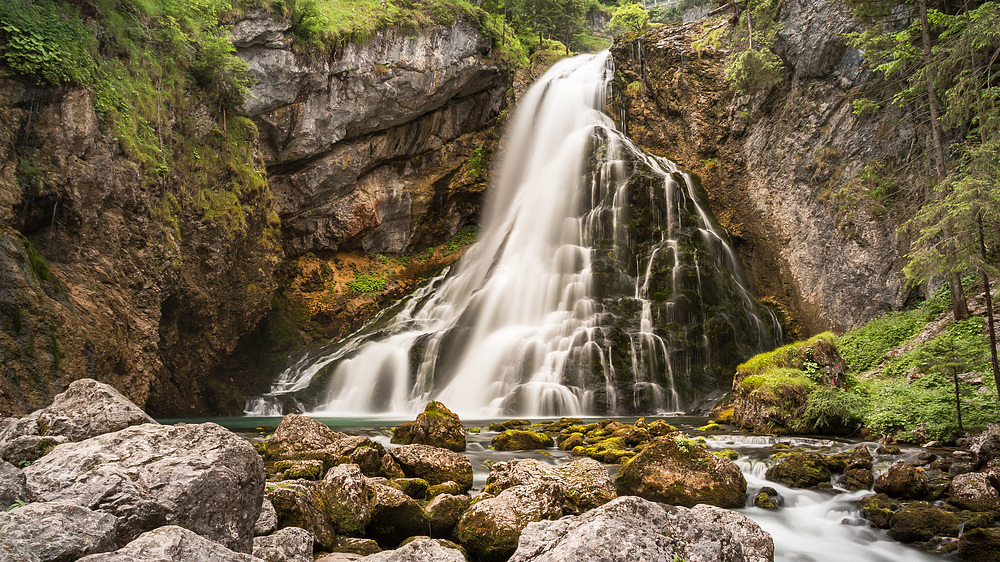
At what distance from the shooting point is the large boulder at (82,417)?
4.70 meters

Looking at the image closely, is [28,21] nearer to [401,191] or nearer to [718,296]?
[401,191]

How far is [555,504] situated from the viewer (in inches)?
221

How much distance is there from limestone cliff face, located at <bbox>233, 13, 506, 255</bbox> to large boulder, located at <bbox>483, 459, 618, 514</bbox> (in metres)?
18.1

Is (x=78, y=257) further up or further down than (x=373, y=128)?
further down

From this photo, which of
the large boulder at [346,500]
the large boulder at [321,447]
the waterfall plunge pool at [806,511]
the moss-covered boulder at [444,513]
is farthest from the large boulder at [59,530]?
the waterfall plunge pool at [806,511]

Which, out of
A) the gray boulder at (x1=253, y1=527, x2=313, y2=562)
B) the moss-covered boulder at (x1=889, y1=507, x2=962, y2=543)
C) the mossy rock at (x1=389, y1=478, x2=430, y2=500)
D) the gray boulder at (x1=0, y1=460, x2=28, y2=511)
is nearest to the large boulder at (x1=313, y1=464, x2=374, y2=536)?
the mossy rock at (x1=389, y1=478, x2=430, y2=500)

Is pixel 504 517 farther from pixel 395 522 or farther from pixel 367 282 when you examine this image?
pixel 367 282

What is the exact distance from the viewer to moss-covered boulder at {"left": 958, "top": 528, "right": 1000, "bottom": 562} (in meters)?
5.25

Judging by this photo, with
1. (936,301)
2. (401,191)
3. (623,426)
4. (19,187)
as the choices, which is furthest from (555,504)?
(401,191)

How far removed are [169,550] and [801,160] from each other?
73.3 feet

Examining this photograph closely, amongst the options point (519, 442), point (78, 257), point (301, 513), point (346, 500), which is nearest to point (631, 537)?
point (301, 513)

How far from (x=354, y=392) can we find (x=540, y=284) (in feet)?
25.5

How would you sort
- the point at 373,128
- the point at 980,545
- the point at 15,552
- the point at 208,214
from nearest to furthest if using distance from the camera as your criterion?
the point at 15,552
the point at 980,545
the point at 208,214
the point at 373,128

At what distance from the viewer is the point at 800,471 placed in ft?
A: 24.6
